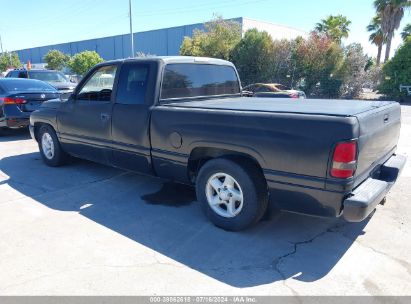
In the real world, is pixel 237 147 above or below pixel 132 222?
above

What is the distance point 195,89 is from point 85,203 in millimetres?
2151

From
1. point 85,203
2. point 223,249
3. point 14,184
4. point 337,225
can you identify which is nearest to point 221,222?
point 223,249

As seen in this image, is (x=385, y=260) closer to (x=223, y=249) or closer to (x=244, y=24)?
(x=223, y=249)

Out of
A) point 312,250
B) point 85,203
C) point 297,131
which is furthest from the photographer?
point 85,203

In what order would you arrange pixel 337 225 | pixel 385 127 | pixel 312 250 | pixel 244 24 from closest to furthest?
1. pixel 312 250
2. pixel 385 127
3. pixel 337 225
4. pixel 244 24

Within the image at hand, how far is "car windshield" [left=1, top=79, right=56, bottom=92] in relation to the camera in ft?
29.9

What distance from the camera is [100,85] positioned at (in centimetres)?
530

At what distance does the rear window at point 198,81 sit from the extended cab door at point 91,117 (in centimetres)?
92

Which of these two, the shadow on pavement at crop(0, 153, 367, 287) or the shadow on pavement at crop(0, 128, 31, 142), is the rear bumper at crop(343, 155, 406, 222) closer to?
the shadow on pavement at crop(0, 153, 367, 287)

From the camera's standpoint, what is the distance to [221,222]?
384cm

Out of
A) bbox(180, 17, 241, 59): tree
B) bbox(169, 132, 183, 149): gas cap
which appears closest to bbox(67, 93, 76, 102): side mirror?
bbox(169, 132, 183, 149): gas cap

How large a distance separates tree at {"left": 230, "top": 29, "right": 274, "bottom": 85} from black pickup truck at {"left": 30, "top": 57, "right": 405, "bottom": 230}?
1869 centimetres

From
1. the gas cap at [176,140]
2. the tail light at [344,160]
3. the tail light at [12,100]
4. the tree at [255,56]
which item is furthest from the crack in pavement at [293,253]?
A: the tree at [255,56]

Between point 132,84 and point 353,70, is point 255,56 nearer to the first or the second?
point 353,70
